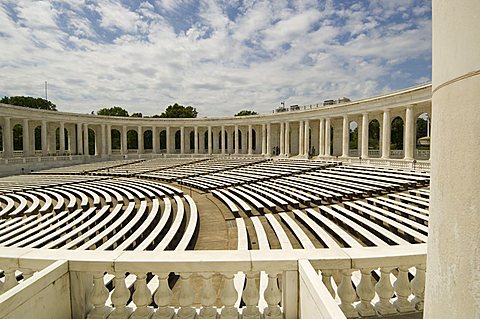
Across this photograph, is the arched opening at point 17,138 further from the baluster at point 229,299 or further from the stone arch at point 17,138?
the baluster at point 229,299

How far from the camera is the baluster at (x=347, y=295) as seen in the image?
3584 mm

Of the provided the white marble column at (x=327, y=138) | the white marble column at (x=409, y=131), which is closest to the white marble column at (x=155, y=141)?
the white marble column at (x=327, y=138)

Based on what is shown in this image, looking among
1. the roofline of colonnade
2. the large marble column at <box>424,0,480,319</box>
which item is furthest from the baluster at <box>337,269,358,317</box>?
the roofline of colonnade

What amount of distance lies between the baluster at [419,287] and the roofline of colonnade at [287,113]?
104 ft

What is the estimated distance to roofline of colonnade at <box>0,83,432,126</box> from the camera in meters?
30.8

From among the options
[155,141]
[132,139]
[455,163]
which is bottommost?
[455,163]

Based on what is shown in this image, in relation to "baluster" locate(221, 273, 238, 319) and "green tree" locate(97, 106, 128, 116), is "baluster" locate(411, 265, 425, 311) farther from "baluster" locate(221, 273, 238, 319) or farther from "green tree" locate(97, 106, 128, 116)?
"green tree" locate(97, 106, 128, 116)

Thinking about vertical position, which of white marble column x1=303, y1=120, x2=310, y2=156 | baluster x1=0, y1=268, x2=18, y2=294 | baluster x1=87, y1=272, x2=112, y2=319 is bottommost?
baluster x1=87, y1=272, x2=112, y2=319

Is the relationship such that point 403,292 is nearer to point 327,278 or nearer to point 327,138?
point 327,278

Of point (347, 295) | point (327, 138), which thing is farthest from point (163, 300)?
point (327, 138)

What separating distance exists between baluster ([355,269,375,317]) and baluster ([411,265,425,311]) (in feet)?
2.26

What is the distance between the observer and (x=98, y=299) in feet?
11.9

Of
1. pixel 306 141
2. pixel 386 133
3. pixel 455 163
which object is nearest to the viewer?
pixel 455 163

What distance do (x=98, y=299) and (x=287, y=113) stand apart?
50.7 metres
